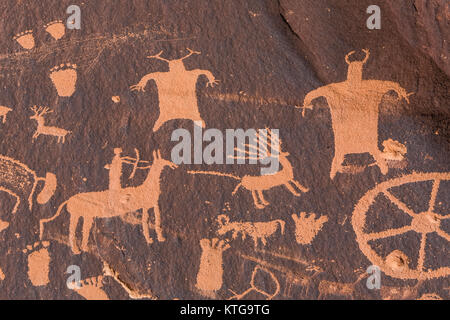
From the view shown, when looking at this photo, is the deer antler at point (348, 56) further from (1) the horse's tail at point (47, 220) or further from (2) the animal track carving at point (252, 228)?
(1) the horse's tail at point (47, 220)

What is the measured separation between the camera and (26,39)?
1467 mm

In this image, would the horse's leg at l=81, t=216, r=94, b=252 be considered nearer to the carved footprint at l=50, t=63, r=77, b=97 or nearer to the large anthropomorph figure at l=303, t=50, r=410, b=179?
the carved footprint at l=50, t=63, r=77, b=97

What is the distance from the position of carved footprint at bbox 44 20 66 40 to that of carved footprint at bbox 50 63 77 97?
104 mm

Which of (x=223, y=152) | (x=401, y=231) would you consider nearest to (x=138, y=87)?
(x=223, y=152)

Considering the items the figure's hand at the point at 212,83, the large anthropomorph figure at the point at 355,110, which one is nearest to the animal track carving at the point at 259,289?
the large anthropomorph figure at the point at 355,110

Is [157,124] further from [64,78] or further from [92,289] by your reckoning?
[92,289]

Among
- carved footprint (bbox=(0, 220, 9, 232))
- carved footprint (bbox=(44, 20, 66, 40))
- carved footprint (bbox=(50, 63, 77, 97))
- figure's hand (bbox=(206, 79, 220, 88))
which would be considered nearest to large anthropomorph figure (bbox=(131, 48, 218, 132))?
figure's hand (bbox=(206, 79, 220, 88))

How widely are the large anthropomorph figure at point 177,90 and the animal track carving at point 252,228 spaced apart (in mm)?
302

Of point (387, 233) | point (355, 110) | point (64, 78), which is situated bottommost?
point (387, 233)

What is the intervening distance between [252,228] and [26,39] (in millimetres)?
910

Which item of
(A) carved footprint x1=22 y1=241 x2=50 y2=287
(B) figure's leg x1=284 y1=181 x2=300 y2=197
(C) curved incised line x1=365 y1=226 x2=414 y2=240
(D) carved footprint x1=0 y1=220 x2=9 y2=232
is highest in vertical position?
(B) figure's leg x1=284 y1=181 x2=300 y2=197

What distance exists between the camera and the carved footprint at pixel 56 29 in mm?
1466

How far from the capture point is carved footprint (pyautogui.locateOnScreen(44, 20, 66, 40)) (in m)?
1.47

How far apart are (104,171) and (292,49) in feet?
2.24
